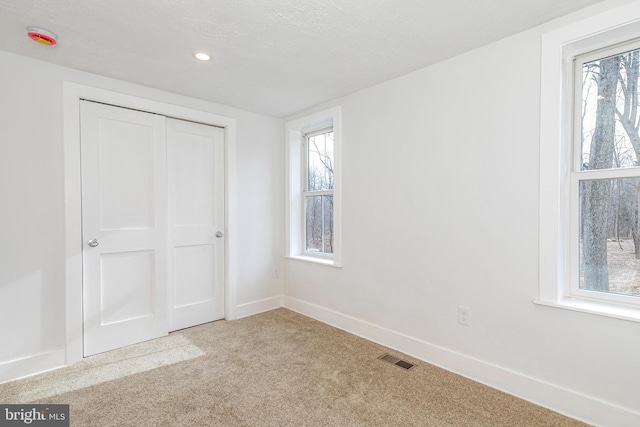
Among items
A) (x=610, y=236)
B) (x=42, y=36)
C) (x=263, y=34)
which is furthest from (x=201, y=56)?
(x=610, y=236)

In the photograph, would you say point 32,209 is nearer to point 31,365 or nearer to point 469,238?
point 31,365

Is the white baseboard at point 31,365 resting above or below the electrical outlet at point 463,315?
below

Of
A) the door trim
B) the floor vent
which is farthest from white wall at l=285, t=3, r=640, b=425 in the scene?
the door trim

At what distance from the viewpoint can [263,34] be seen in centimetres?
205

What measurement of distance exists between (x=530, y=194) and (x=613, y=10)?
1046 mm

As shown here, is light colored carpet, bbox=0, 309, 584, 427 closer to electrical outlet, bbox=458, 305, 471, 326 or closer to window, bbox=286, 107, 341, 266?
electrical outlet, bbox=458, 305, 471, 326

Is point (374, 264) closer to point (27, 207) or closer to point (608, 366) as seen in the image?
point (608, 366)

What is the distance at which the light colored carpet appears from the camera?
6.07ft

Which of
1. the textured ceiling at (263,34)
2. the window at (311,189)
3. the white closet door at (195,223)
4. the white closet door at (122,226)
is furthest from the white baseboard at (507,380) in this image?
the textured ceiling at (263,34)

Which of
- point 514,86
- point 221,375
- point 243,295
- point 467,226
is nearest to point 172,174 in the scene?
point 243,295

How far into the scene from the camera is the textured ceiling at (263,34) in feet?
5.84

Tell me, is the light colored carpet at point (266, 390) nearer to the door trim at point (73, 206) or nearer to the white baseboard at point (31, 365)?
the white baseboard at point (31, 365)

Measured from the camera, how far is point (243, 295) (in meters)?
3.65

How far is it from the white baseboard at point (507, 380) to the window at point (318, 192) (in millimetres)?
979
